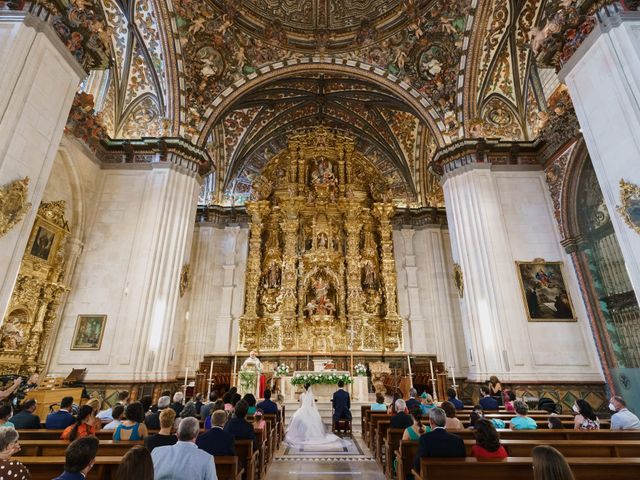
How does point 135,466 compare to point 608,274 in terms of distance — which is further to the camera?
point 608,274

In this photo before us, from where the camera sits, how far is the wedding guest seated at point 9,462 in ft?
7.62

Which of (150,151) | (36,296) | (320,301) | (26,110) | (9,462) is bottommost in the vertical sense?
(9,462)

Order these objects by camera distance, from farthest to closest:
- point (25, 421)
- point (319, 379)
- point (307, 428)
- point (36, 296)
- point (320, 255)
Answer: point (320, 255)
point (319, 379)
point (36, 296)
point (307, 428)
point (25, 421)

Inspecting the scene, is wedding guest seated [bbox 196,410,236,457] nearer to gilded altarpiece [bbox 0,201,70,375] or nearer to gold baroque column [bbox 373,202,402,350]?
gilded altarpiece [bbox 0,201,70,375]

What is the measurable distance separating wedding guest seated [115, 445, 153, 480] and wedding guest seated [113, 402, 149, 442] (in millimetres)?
2315

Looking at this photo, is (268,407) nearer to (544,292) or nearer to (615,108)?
(615,108)

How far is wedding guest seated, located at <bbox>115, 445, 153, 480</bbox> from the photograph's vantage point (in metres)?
2.00

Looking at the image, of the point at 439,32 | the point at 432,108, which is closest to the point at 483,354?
the point at 432,108

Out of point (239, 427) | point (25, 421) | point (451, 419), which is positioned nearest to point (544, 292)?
point (451, 419)

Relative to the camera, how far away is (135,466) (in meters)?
2.04

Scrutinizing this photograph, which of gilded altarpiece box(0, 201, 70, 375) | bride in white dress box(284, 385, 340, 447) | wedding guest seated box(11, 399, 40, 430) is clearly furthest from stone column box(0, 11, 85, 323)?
bride in white dress box(284, 385, 340, 447)

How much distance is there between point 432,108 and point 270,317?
10.7 m

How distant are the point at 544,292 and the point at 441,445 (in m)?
9.30

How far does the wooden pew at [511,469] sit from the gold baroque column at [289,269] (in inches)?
476
